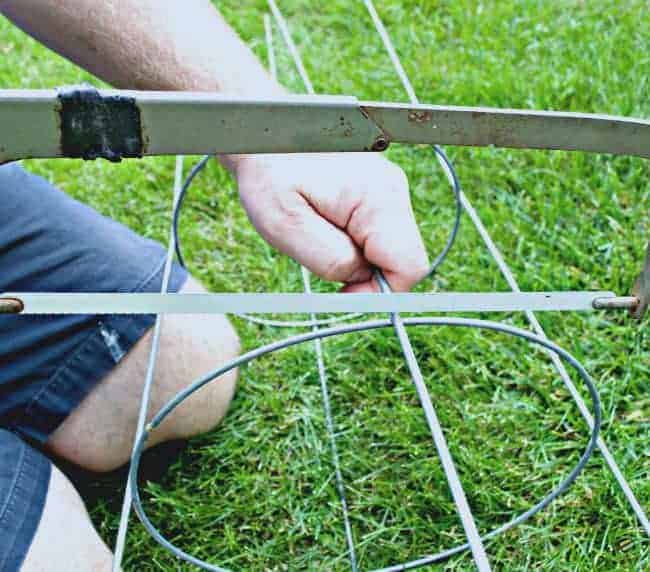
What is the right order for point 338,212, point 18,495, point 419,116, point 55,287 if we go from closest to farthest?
point 419,116 < point 338,212 < point 18,495 < point 55,287

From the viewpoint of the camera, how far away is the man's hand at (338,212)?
781mm

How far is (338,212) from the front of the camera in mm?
799

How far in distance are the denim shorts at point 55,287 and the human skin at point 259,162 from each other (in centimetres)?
33

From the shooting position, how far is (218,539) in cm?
108

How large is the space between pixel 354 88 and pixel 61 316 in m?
0.94

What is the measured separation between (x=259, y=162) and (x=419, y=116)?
12.5 inches

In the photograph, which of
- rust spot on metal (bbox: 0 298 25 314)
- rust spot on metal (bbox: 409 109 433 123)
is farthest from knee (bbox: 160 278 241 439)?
rust spot on metal (bbox: 409 109 433 123)

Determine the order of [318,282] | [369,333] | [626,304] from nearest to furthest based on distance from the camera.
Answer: [626,304] → [369,333] → [318,282]

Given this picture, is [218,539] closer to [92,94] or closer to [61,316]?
[61,316]

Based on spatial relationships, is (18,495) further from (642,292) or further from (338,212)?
(642,292)

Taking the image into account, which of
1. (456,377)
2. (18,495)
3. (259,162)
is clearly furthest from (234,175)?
(456,377)

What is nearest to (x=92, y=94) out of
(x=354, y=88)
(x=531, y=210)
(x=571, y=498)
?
(x=571, y=498)

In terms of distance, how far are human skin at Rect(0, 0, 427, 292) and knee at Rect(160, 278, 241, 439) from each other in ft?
1.29

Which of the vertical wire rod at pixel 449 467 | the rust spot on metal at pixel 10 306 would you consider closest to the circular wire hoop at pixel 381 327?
the vertical wire rod at pixel 449 467
